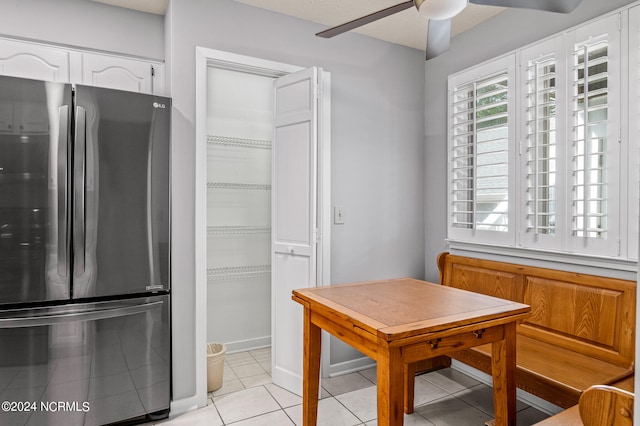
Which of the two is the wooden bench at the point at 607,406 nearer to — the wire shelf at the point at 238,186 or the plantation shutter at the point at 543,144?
the plantation shutter at the point at 543,144

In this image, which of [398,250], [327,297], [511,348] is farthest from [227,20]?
[511,348]

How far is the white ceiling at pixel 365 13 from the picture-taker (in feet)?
8.54

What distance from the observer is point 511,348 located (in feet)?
5.82

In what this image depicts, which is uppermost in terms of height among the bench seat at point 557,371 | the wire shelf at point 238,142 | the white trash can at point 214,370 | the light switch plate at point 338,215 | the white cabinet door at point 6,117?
the wire shelf at point 238,142

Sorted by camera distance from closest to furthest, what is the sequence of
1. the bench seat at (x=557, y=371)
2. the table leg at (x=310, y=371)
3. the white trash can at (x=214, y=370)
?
the bench seat at (x=557, y=371), the table leg at (x=310, y=371), the white trash can at (x=214, y=370)

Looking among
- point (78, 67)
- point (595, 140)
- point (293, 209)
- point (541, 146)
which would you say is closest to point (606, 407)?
point (595, 140)

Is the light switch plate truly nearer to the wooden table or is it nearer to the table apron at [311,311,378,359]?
the wooden table

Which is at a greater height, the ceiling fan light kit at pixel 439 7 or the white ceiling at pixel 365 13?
the white ceiling at pixel 365 13

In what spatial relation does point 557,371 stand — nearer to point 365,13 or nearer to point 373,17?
point 373,17

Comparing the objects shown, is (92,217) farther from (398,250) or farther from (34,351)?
(398,250)

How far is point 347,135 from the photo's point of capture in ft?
10.2

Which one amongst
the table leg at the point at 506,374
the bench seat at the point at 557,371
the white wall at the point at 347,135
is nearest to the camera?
the table leg at the point at 506,374

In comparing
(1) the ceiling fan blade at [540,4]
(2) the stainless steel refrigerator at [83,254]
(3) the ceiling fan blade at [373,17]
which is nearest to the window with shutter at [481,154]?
(1) the ceiling fan blade at [540,4]

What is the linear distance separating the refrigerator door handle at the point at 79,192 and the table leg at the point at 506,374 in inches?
86.2
